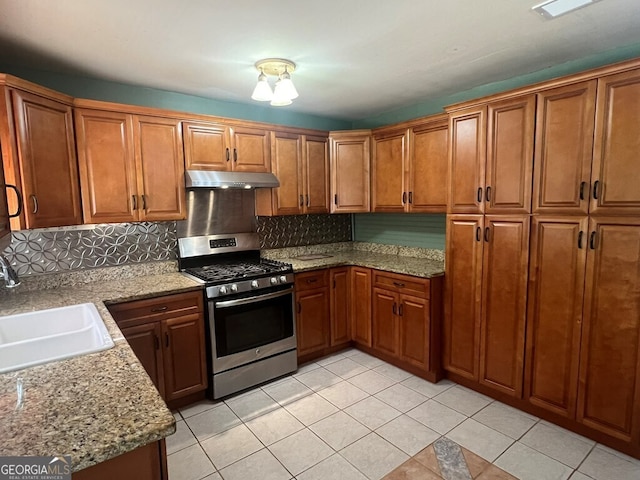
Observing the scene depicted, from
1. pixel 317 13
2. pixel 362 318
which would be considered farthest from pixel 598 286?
pixel 317 13

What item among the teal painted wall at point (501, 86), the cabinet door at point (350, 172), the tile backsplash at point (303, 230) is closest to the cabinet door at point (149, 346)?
the tile backsplash at point (303, 230)

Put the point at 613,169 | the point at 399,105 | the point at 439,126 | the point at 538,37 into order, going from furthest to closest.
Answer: the point at 399,105, the point at 439,126, the point at 538,37, the point at 613,169

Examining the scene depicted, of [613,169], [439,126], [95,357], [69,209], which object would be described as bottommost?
[95,357]

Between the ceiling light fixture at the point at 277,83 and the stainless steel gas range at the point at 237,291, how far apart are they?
47.0 inches

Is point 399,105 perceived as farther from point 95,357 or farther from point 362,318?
point 95,357

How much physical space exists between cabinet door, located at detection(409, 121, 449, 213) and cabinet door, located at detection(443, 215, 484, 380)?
1.13 feet

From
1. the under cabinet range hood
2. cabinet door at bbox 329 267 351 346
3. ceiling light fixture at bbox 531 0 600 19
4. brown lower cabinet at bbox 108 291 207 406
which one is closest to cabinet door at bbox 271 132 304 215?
the under cabinet range hood

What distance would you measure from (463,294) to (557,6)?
6.27ft

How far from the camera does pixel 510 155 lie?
2.42 m

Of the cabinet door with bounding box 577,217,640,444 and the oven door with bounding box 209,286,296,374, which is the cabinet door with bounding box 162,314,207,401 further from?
the cabinet door with bounding box 577,217,640,444

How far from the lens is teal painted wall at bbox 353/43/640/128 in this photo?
235 centimetres

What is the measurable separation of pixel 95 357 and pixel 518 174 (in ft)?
8.62

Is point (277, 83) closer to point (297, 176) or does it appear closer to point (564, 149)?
point (297, 176)

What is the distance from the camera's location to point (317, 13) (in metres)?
1.80
